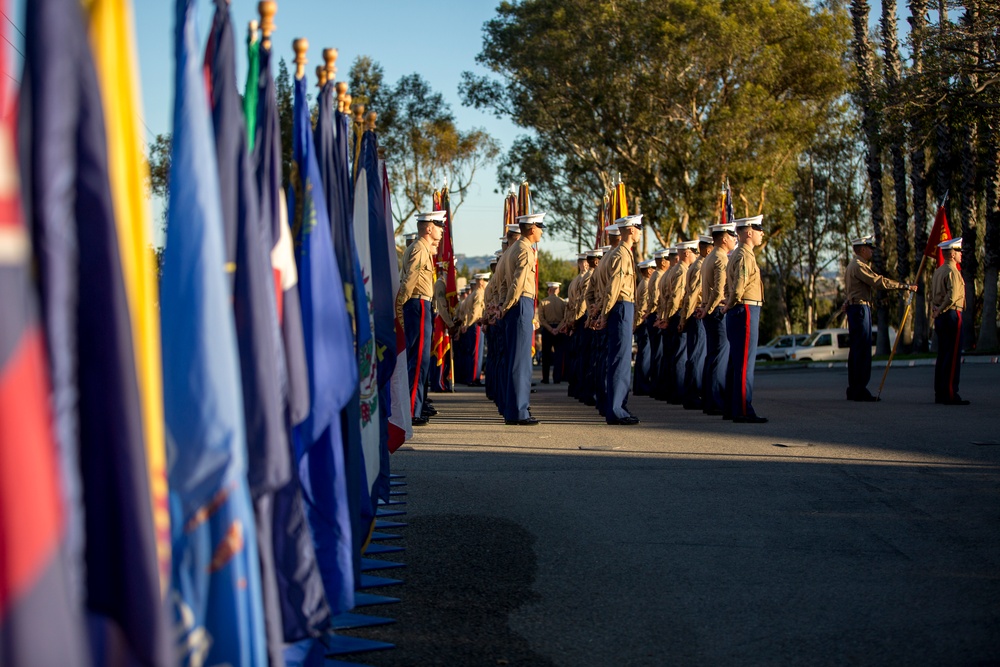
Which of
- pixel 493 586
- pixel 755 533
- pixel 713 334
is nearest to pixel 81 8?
pixel 493 586

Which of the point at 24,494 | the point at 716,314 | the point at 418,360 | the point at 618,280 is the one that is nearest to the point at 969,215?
the point at 716,314

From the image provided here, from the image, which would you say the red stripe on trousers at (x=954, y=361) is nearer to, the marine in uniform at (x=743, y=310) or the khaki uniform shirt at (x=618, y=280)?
the marine in uniform at (x=743, y=310)

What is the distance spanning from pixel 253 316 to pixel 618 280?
10.3 meters

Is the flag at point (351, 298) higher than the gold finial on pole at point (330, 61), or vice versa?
the gold finial on pole at point (330, 61)

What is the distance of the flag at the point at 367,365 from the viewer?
533 centimetres

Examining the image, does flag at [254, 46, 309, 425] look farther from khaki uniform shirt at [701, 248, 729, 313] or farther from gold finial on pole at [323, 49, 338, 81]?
khaki uniform shirt at [701, 248, 729, 313]

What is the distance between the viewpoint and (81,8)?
2.19m

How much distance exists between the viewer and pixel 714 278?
1362cm

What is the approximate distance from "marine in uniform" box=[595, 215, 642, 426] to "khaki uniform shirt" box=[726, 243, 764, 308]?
1.19m

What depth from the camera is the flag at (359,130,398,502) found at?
5.70 metres

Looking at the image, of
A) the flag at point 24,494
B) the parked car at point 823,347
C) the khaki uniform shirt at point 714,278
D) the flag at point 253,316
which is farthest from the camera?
the parked car at point 823,347

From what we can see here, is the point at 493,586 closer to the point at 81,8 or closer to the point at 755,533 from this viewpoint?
the point at 755,533

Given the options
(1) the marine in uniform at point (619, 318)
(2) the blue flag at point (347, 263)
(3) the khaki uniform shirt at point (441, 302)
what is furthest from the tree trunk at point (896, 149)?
(2) the blue flag at point (347, 263)

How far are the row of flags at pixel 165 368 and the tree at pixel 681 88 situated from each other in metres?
30.0
